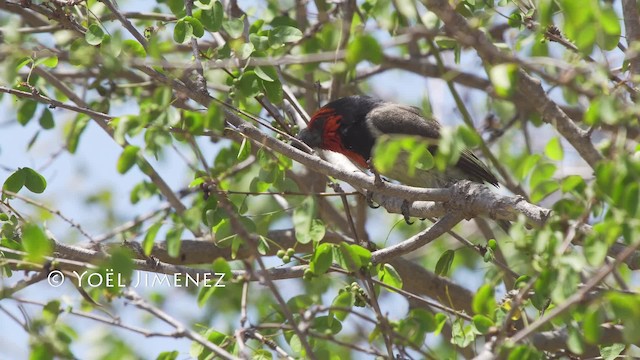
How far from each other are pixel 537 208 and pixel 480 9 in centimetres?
184

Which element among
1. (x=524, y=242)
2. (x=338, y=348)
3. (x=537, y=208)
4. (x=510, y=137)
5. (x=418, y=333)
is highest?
(x=524, y=242)

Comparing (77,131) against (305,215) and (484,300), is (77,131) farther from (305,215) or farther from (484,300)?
(484,300)

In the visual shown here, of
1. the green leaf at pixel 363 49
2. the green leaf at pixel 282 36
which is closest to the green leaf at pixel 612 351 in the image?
the green leaf at pixel 363 49

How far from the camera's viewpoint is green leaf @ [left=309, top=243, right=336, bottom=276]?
3596 millimetres

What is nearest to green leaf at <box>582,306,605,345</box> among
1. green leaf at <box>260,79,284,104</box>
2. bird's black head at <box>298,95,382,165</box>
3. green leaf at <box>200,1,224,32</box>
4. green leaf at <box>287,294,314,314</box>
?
green leaf at <box>287,294,314,314</box>

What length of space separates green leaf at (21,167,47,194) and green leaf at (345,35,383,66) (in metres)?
1.94

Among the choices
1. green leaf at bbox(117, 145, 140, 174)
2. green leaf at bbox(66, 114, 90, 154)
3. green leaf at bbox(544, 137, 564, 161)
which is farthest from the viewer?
green leaf at bbox(66, 114, 90, 154)

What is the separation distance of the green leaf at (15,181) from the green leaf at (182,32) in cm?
95

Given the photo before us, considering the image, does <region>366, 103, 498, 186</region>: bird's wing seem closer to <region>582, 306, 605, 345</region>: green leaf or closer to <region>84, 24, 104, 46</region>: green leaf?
<region>84, 24, 104, 46</region>: green leaf

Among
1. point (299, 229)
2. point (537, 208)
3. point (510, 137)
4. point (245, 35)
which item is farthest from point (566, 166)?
point (299, 229)

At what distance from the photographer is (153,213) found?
6.16 metres

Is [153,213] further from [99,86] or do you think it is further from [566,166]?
[566,166]

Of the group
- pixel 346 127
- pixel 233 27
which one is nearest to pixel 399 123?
pixel 346 127

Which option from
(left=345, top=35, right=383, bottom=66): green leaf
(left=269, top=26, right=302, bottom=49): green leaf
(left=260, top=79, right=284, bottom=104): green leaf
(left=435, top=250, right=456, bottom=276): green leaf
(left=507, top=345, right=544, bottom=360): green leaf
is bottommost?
(left=435, top=250, right=456, bottom=276): green leaf
